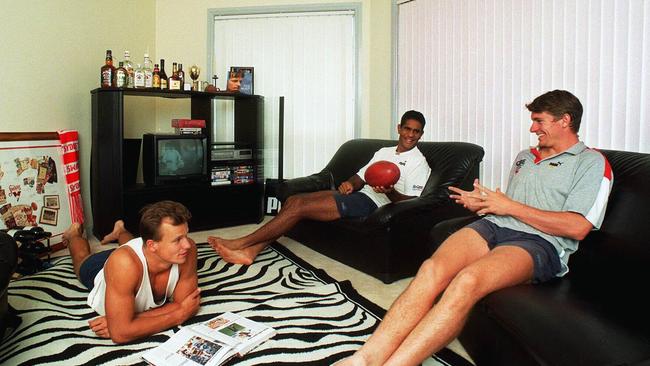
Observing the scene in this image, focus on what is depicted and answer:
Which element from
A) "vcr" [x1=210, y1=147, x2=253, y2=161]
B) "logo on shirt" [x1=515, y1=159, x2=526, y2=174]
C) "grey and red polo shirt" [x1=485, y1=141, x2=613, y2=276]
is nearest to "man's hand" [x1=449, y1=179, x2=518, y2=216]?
"grey and red polo shirt" [x1=485, y1=141, x2=613, y2=276]

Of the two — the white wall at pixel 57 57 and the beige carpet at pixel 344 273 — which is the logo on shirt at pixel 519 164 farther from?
the white wall at pixel 57 57

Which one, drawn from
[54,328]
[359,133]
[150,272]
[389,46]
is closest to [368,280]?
[150,272]

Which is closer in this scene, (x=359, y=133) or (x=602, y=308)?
(x=602, y=308)

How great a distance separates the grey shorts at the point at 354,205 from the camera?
11.1ft

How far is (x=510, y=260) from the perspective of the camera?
1.90 meters

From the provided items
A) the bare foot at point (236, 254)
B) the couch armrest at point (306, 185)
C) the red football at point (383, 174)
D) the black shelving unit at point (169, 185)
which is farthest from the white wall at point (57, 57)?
the red football at point (383, 174)

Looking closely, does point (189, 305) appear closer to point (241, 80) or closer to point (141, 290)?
point (141, 290)

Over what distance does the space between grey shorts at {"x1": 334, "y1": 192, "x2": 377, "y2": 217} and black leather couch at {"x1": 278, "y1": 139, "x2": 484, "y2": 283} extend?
0.08 meters

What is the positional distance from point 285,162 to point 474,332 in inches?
144

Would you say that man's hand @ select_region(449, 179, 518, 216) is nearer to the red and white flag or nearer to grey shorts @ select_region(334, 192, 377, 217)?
grey shorts @ select_region(334, 192, 377, 217)

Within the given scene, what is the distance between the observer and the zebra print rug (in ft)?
6.64

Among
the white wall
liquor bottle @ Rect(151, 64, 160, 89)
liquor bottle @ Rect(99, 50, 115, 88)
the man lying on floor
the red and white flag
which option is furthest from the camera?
liquor bottle @ Rect(151, 64, 160, 89)

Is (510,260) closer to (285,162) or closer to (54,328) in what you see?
(54,328)

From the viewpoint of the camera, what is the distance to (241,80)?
16.1 ft
